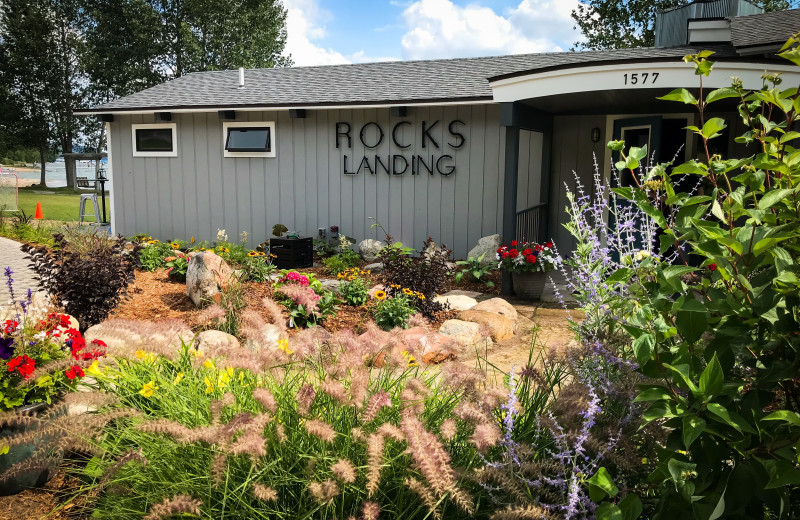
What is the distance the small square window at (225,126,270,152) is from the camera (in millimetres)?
10242

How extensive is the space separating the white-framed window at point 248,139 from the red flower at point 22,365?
7.79 m

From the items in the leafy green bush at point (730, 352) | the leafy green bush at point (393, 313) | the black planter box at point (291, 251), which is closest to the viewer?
the leafy green bush at point (730, 352)

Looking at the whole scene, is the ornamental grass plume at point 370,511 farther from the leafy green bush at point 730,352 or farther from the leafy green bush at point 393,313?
the leafy green bush at point 393,313

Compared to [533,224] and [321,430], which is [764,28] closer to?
[533,224]

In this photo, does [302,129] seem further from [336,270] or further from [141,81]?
[141,81]

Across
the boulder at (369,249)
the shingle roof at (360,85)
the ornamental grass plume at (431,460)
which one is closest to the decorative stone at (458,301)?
the boulder at (369,249)

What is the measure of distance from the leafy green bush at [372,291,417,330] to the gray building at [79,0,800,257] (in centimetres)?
242

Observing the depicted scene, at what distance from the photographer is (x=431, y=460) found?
1468mm

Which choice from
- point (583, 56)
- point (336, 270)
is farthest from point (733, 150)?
point (336, 270)

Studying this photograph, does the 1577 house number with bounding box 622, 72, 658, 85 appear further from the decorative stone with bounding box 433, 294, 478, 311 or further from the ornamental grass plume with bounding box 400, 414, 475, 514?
the ornamental grass plume with bounding box 400, 414, 475, 514

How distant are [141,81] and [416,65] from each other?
21.6 meters

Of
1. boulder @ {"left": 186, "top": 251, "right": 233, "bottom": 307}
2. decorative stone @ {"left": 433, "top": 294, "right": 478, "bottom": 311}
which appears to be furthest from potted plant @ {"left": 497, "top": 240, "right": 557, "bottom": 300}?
boulder @ {"left": 186, "top": 251, "right": 233, "bottom": 307}

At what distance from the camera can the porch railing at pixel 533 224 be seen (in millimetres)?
8266

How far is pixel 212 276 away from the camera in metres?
5.99
